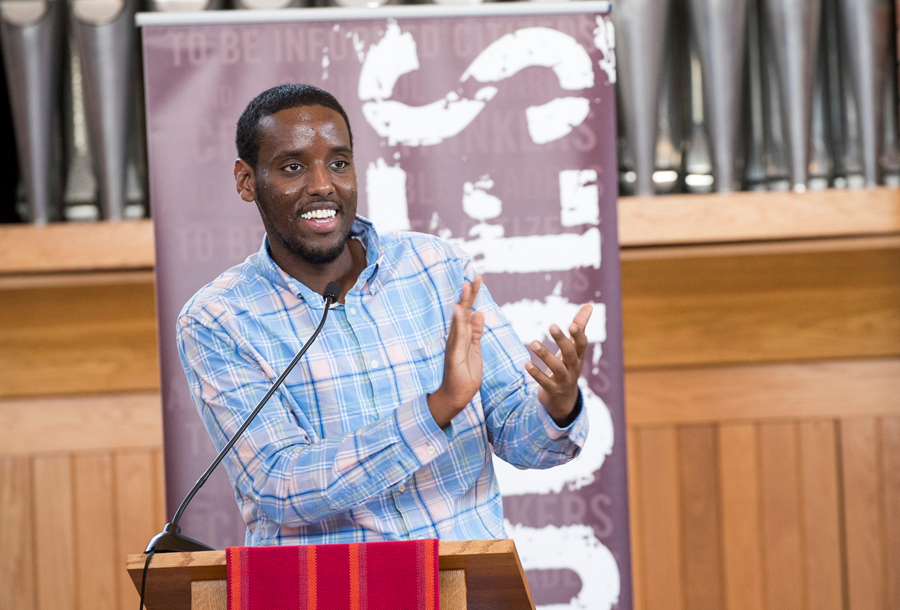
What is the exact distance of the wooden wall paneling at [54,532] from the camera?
280cm

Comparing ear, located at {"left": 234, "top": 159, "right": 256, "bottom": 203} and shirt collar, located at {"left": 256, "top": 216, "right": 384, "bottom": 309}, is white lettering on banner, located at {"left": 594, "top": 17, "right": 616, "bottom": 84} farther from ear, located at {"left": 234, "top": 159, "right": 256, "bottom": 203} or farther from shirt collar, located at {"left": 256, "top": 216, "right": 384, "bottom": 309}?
ear, located at {"left": 234, "top": 159, "right": 256, "bottom": 203}

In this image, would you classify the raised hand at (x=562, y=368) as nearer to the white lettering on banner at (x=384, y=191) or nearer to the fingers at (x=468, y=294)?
the fingers at (x=468, y=294)

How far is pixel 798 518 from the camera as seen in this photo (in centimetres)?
288

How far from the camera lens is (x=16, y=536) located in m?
2.80

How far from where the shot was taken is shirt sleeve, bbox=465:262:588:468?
5.11 feet

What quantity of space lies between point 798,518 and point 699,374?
520 millimetres

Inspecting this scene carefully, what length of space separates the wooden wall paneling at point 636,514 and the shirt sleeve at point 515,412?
1.29 meters

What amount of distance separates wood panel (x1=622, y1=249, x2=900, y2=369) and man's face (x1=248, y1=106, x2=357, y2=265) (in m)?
1.42

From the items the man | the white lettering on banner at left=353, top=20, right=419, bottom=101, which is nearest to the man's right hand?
the man

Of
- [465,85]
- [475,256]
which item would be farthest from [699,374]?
[465,85]

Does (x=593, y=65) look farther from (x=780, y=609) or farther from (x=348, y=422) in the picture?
(x=780, y=609)

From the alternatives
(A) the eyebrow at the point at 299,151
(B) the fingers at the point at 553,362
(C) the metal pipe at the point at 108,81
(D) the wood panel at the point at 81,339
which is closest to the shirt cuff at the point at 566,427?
(B) the fingers at the point at 553,362

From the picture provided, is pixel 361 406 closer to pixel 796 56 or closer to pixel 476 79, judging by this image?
pixel 476 79

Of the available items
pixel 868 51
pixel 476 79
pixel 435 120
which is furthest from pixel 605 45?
pixel 868 51
